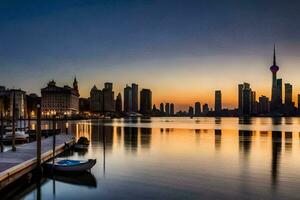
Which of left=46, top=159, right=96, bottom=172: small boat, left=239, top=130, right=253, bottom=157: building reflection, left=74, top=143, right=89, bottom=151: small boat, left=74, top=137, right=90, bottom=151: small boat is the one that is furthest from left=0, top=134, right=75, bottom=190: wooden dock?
left=239, top=130, right=253, bottom=157: building reflection

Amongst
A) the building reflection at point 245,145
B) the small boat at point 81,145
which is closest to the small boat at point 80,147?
the small boat at point 81,145

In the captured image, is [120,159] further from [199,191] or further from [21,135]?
[21,135]

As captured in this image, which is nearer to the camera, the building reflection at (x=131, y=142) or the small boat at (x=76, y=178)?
the small boat at (x=76, y=178)

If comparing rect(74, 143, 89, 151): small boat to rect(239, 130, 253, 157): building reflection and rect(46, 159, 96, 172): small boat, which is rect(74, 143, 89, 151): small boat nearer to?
rect(46, 159, 96, 172): small boat

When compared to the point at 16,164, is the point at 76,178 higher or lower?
lower

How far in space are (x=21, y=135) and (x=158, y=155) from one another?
28279mm

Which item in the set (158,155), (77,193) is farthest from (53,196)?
(158,155)

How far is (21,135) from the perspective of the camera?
66562 millimetres

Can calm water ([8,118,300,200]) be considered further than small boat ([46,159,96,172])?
No

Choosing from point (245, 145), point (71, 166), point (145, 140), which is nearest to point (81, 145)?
point (145, 140)

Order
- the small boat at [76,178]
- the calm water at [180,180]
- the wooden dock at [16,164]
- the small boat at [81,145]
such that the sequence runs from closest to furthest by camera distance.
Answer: the wooden dock at [16,164] → the calm water at [180,180] → the small boat at [76,178] → the small boat at [81,145]

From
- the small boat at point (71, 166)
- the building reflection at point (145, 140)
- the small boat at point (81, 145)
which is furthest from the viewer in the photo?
the building reflection at point (145, 140)

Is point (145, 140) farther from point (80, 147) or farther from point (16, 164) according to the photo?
point (16, 164)

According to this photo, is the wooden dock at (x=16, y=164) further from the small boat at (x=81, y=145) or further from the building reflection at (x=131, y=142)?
the building reflection at (x=131, y=142)
